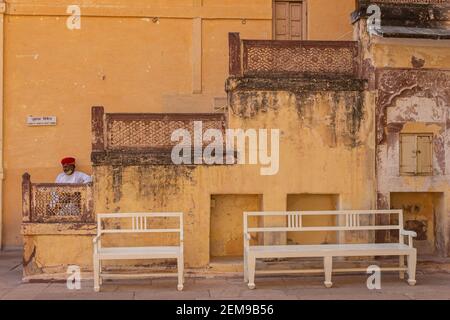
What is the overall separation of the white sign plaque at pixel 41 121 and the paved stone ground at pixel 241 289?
141 inches

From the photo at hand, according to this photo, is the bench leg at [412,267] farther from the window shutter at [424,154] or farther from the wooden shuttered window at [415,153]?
the window shutter at [424,154]

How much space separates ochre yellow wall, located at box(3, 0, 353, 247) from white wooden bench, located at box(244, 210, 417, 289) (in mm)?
4058

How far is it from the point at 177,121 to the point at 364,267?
11.7 feet

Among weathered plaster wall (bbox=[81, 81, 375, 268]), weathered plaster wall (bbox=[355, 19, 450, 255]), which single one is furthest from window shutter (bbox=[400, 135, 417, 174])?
weathered plaster wall (bbox=[81, 81, 375, 268])

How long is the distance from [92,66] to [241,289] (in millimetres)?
6015

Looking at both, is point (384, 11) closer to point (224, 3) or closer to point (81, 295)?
point (224, 3)

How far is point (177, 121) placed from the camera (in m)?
9.50

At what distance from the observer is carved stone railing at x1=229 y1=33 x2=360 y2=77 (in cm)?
965

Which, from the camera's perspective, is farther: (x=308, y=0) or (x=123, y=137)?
(x=308, y=0)

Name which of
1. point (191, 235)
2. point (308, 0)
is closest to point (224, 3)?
point (308, 0)

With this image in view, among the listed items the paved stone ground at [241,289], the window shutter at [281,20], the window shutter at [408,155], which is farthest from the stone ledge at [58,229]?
the window shutter at [281,20]

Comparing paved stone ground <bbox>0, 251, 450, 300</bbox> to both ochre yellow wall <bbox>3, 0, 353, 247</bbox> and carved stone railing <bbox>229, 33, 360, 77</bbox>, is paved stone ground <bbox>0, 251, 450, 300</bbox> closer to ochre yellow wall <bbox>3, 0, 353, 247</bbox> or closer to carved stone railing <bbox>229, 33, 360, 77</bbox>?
carved stone railing <bbox>229, 33, 360, 77</bbox>

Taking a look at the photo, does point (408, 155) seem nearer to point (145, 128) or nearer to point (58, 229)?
point (145, 128)

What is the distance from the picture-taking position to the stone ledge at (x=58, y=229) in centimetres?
916
